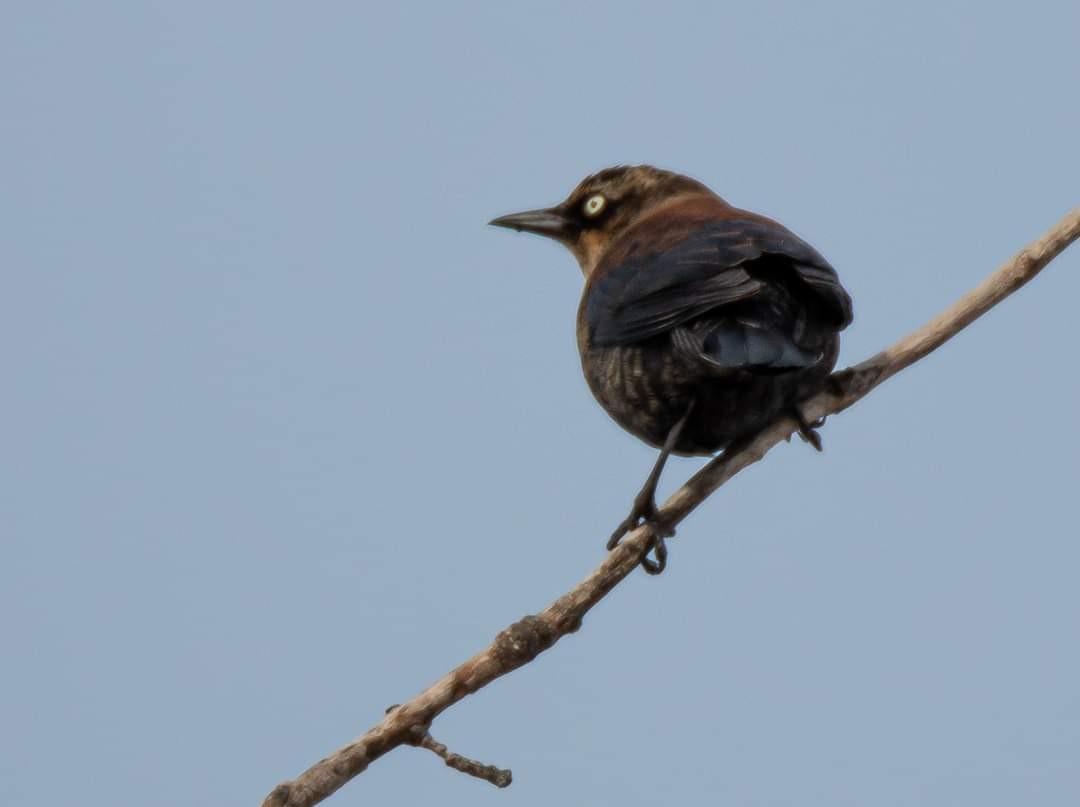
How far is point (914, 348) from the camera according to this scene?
6.65m

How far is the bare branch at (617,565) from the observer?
509cm

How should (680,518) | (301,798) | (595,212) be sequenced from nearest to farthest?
1. (301,798)
2. (680,518)
3. (595,212)

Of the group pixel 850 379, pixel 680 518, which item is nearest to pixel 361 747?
pixel 680 518

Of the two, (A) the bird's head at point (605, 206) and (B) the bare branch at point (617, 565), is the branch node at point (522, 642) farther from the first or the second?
(A) the bird's head at point (605, 206)

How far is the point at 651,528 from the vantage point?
6.11m

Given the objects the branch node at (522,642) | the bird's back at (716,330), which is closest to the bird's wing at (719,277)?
the bird's back at (716,330)

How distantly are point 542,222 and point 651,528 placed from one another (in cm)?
295

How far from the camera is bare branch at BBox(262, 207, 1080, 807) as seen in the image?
16.7ft

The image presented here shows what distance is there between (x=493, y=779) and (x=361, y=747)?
437 mm

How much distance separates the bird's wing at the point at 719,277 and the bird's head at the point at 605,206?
161 centimetres

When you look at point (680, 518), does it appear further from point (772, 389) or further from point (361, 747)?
point (361, 747)

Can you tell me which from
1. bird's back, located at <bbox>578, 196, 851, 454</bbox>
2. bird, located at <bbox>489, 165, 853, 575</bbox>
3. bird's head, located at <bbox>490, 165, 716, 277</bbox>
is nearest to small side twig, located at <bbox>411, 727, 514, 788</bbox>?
bird, located at <bbox>489, 165, 853, 575</bbox>

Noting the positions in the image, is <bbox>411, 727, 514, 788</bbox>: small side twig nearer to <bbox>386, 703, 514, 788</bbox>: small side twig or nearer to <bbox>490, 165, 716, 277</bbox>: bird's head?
<bbox>386, 703, 514, 788</bbox>: small side twig

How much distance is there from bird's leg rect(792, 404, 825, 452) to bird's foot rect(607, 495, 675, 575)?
0.86m
